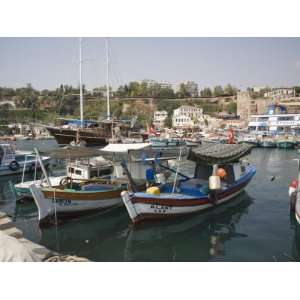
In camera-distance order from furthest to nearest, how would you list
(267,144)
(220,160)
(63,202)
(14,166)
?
(267,144)
(14,166)
(220,160)
(63,202)

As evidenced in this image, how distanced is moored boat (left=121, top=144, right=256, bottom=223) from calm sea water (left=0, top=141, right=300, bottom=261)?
420mm

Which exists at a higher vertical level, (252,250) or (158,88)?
(158,88)

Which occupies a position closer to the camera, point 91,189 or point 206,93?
point 91,189

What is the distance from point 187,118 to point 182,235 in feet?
311

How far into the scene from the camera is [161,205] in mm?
11938

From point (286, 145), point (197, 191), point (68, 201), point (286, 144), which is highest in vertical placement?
point (197, 191)

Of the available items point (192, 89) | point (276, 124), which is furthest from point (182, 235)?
point (192, 89)

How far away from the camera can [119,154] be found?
15031 millimetres

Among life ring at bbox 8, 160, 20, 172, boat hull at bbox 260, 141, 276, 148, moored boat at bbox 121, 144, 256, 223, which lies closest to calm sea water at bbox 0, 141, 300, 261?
moored boat at bbox 121, 144, 256, 223

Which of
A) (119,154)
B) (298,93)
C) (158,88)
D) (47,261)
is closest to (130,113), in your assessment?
(158,88)

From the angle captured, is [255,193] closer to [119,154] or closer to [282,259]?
[119,154]

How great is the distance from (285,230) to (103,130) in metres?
41.0

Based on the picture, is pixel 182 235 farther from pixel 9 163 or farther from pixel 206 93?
pixel 206 93

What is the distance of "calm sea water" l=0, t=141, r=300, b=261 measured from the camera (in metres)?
9.47
